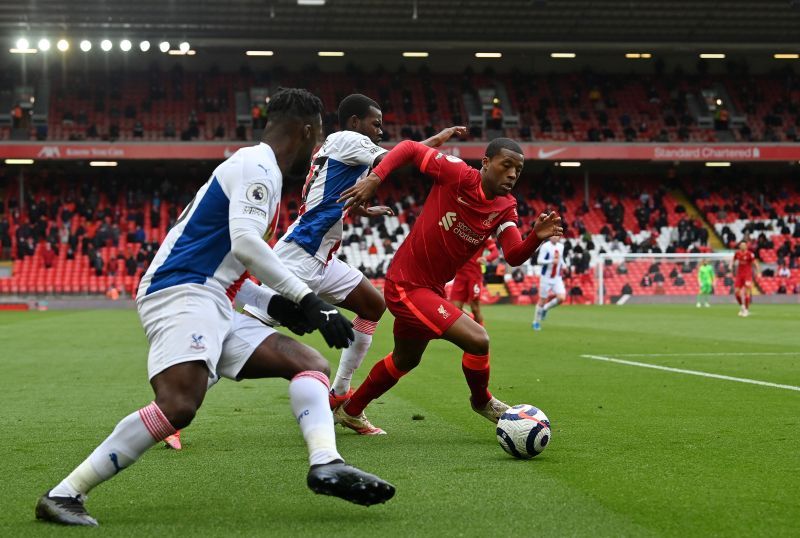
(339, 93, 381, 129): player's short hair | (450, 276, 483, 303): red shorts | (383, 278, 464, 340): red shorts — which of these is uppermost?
(339, 93, 381, 129): player's short hair

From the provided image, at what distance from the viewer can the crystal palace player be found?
21.2ft

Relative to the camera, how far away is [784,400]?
333 inches

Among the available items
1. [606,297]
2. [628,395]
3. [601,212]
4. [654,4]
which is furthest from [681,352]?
[601,212]

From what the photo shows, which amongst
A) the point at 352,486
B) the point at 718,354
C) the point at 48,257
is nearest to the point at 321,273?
the point at 352,486

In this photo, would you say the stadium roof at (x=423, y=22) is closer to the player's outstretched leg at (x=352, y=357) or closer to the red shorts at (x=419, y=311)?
the player's outstretched leg at (x=352, y=357)

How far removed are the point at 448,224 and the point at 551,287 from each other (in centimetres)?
1619

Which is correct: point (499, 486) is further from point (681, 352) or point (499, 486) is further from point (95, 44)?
point (95, 44)

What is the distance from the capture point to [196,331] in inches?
167

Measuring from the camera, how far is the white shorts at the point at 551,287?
2238cm

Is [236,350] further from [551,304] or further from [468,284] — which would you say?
[551,304]

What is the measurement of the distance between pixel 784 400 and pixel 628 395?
4.42 feet

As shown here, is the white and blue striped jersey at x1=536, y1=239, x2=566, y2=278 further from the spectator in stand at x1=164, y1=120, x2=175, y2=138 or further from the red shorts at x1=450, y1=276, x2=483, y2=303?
the spectator in stand at x1=164, y1=120, x2=175, y2=138

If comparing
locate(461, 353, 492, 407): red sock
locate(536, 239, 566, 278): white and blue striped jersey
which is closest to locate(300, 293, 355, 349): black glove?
locate(461, 353, 492, 407): red sock

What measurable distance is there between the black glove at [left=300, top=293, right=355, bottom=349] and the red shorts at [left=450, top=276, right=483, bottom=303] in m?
14.8
